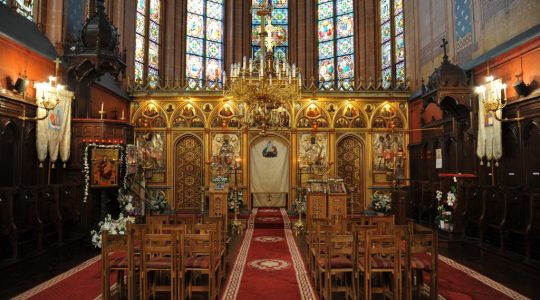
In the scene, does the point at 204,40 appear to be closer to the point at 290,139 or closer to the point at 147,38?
the point at 147,38

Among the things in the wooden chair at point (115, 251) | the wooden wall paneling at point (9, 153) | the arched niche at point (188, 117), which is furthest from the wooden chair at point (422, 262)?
the arched niche at point (188, 117)

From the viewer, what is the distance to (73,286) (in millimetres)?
7254

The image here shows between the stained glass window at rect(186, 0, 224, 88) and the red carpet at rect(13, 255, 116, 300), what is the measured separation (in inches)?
567

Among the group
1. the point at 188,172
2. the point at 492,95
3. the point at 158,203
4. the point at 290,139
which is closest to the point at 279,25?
the point at 290,139

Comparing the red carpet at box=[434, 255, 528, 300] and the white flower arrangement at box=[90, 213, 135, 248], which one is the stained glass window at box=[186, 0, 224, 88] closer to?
the white flower arrangement at box=[90, 213, 135, 248]

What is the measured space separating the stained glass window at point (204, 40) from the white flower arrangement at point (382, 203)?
35.0 feet

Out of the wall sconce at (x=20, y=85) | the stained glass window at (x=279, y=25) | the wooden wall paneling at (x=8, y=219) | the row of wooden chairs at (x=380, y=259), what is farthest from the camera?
the stained glass window at (x=279, y=25)

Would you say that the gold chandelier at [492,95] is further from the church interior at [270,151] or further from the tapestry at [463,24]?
the tapestry at [463,24]

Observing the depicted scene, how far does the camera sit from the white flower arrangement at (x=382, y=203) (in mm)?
16062

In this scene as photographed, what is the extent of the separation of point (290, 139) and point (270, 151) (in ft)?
3.77

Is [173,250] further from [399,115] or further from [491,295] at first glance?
[399,115]

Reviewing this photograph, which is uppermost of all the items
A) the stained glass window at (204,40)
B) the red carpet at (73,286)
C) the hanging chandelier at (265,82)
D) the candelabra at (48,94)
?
the stained glass window at (204,40)

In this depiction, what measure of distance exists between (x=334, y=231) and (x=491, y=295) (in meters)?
2.78

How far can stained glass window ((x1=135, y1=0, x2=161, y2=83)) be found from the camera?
18.9 meters
